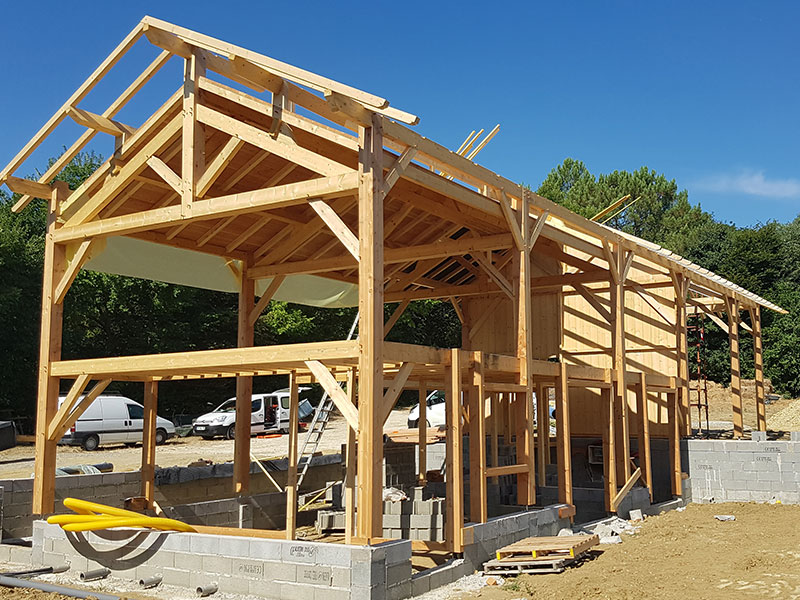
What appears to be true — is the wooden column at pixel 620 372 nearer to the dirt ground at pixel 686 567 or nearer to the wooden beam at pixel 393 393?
the dirt ground at pixel 686 567

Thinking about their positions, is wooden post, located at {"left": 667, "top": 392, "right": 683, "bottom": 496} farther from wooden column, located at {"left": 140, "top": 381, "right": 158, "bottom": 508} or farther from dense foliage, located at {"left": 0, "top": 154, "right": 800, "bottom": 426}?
dense foliage, located at {"left": 0, "top": 154, "right": 800, "bottom": 426}

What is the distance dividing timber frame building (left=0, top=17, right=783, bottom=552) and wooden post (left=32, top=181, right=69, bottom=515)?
3 centimetres

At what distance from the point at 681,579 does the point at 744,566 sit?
1284 mm

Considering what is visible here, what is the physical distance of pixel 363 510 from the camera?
8.30 meters

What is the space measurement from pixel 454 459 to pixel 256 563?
2.75 meters

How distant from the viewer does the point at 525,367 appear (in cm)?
1178

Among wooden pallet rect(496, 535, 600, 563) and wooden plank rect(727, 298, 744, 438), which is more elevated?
wooden plank rect(727, 298, 744, 438)

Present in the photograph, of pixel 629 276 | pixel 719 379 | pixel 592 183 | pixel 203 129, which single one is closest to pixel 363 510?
pixel 203 129

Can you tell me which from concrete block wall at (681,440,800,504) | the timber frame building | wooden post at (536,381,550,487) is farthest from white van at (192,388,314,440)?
concrete block wall at (681,440,800,504)

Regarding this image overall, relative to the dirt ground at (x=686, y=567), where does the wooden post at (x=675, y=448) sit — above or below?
above

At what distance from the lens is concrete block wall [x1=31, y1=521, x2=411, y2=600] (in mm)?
7887

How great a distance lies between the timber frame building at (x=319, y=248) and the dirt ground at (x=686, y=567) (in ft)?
3.89

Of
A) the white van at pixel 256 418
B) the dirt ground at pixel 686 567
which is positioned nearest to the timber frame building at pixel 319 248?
the dirt ground at pixel 686 567

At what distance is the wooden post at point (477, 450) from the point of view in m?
10.4
